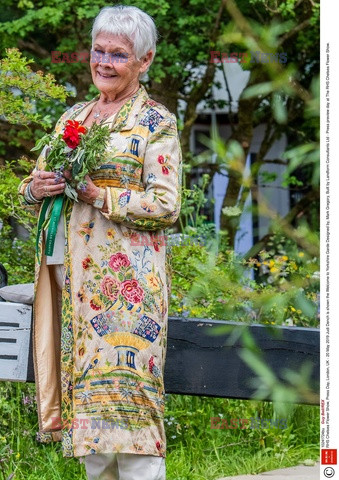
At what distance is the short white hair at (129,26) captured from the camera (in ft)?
9.52

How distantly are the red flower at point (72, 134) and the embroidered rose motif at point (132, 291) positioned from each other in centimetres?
48

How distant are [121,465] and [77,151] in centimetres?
106

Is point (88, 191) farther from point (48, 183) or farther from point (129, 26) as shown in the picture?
point (129, 26)

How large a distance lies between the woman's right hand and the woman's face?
0.36 m

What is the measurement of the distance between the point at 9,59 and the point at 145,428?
2.49 meters

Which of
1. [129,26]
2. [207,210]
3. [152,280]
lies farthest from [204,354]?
[207,210]

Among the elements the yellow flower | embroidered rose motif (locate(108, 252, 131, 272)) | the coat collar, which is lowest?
the yellow flower

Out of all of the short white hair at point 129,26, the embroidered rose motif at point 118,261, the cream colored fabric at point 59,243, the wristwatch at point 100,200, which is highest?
the short white hair at point 129,26

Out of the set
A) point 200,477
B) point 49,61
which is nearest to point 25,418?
point 200,477

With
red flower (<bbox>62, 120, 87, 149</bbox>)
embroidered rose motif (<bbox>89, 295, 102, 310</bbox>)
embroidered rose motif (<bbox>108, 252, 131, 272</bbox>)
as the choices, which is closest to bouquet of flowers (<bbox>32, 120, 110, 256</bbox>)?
red flower (<bbox>62, 120, 87, 149</bbox>)

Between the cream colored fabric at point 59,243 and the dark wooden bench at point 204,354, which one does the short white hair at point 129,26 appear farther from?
the dark wooden bench at point 204,354
